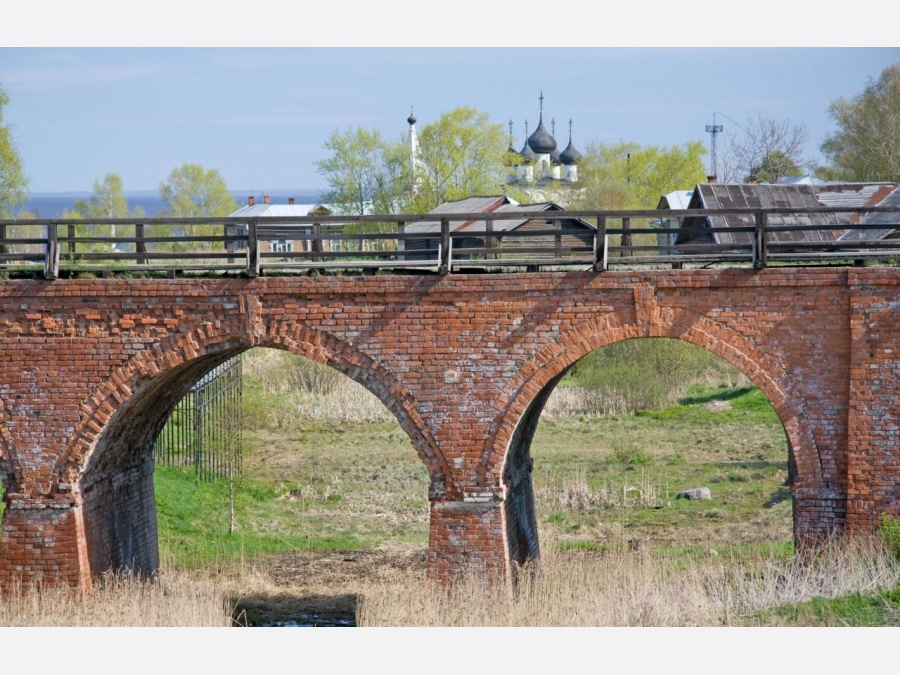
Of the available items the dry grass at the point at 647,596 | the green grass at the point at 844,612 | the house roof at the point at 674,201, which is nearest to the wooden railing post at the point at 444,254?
the dry grass at the point at 647,596

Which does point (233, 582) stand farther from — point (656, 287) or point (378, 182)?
point (378, 182)

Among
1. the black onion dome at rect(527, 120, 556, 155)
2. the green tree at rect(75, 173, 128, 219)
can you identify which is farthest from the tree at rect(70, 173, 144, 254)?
the black onion dome at rect(527, 120, 556, 155)

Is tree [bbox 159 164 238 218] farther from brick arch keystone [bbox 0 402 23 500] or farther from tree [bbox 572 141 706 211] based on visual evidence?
brick arch keystone [bbox 0 402 23 500]

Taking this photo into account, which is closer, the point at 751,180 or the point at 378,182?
the point at 751,180

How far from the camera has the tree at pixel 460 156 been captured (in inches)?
2053

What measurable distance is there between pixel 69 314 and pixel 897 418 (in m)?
10.4

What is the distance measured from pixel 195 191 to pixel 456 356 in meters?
66.4

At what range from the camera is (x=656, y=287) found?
13922mm

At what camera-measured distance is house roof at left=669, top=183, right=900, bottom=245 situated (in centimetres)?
2467

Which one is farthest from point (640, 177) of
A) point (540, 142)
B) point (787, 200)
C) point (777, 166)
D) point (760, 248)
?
point (760, 248)

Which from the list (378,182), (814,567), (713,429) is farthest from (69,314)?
(378,182)

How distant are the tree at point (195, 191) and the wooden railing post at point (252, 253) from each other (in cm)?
6266

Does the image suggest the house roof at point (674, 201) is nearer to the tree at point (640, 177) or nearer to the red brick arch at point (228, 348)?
the tree at point (640, 177)

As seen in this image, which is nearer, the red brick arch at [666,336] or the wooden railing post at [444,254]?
the red brick arch at [666,336]
